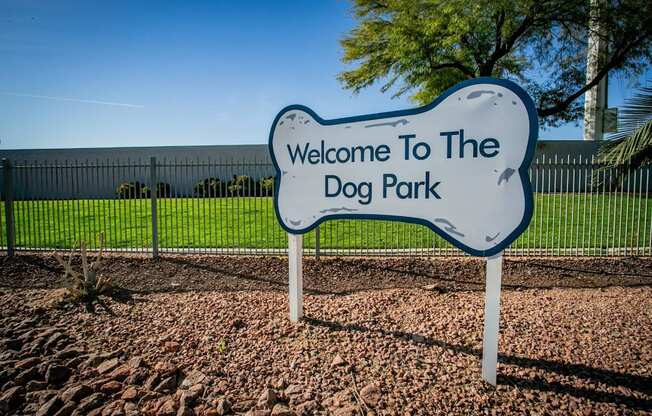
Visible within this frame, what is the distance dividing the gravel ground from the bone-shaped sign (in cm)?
100

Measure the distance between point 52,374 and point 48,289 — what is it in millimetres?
3119

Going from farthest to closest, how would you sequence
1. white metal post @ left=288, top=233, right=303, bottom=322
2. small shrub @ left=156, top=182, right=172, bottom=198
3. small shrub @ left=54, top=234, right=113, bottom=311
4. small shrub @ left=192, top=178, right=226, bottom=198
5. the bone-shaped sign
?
Answer: small shrub @ left=192, top=178, right=226, bottom=198
small shrub @ left=156, top=182, right=172, bottom=198
small shrub @ left=54, top=234, right=113, bottom=311
white metal post @ left=288, top=233, right=303, bottom=322
the bone-shaped sign

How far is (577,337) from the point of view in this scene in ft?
10.3

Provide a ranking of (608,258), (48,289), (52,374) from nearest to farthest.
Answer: (52,374) → (48,289) → (608,258)

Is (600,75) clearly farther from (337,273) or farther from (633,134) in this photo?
(337,273)

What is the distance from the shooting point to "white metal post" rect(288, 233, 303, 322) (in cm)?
364

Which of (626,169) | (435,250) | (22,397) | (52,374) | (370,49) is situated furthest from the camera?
(370,49)

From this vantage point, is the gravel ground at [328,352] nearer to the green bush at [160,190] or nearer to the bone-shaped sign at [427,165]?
the bone-shaped sign at [427,165]

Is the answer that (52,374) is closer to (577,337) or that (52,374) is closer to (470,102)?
(470,102)

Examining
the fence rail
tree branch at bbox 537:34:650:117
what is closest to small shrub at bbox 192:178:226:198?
the fence rail

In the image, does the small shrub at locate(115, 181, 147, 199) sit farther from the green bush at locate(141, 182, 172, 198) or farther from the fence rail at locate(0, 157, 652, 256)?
the fence rail at locate(0, 157, 652, 256)

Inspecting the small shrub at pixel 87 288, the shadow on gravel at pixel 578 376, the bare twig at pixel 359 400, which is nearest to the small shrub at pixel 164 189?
the small shrub at pixel 87 288

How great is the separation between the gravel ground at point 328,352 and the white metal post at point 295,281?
5.5 inches

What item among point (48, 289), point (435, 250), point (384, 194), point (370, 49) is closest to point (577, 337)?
point (384, 194)
